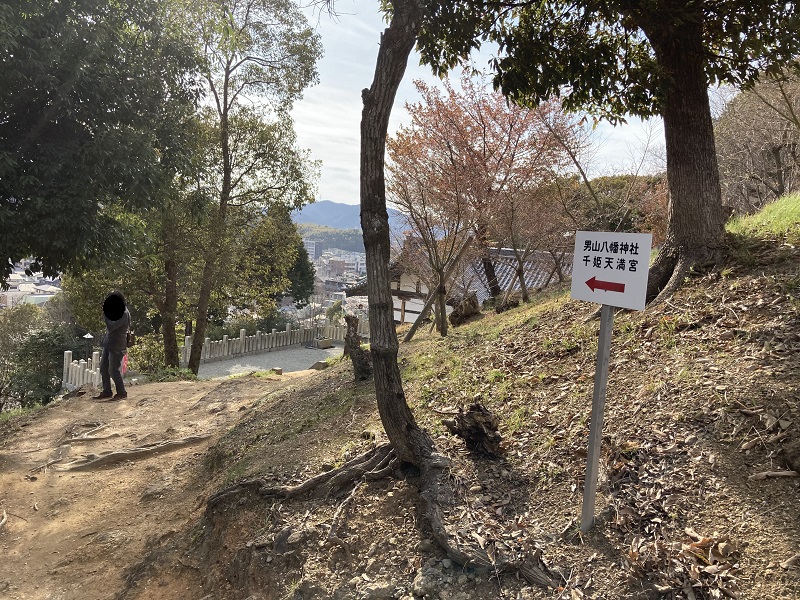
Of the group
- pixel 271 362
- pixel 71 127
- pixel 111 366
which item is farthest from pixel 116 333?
pixel 271 362

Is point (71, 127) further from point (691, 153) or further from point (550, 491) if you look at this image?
point (691, 153)

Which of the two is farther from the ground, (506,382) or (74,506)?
(506,382)

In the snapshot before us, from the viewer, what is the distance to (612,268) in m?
2.47

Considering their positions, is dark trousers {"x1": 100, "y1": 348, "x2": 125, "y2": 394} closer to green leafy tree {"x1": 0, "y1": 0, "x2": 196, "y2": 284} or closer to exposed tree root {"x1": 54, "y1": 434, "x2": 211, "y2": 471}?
green leafy tree {"x1": 0, "y1": 0, "x2": 196, "y2": 284}

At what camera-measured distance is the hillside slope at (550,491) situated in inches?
94.4

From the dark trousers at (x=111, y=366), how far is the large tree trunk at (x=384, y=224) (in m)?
5.90

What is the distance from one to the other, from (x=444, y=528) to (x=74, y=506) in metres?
4.00

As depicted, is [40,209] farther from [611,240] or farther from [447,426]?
[611,240]

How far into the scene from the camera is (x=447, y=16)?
4.64 meters

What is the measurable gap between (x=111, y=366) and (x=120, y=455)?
260 centimetres

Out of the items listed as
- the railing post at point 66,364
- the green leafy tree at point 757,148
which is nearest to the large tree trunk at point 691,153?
the green leafy tree at point 757,148

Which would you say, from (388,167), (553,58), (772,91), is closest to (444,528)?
(553,58)

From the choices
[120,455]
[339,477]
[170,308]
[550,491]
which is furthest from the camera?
[170,308]

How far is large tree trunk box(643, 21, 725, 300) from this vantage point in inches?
187
